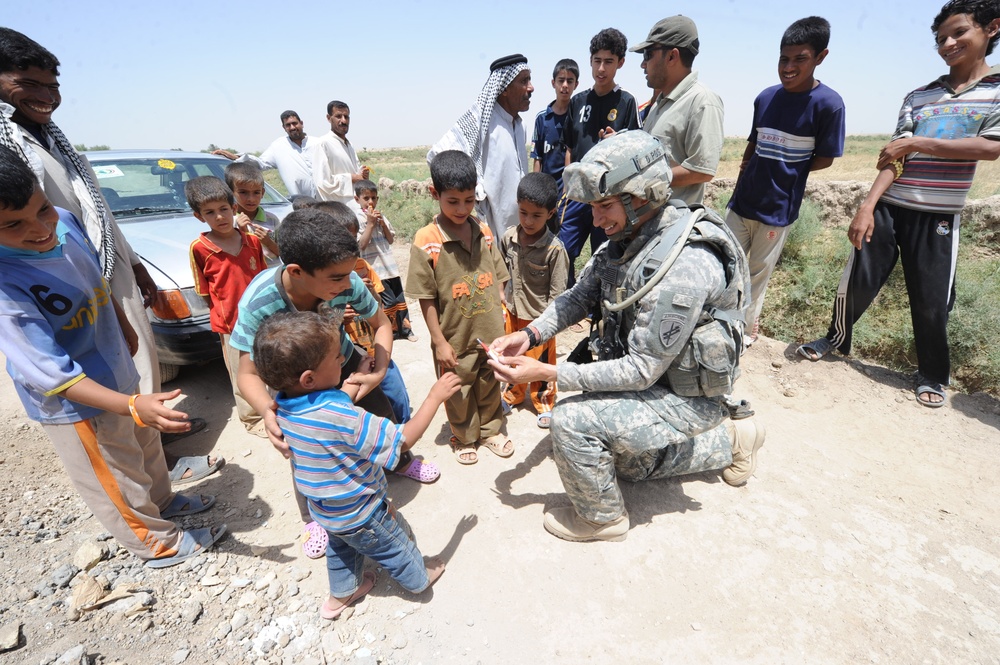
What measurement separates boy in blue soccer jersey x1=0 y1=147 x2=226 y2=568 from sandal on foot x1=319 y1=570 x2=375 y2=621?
812mm

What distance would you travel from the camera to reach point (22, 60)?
2.13 m

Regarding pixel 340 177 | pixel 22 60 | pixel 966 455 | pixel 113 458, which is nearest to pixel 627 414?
pixel 113 458

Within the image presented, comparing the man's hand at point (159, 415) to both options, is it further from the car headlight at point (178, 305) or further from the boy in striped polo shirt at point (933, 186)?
the boy in striped polo shirt at point (933, 186)

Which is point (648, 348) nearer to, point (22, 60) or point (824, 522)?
point (824, 522)

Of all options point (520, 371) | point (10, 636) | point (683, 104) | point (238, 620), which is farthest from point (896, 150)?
point (10, 636)

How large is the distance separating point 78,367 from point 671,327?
2333mm

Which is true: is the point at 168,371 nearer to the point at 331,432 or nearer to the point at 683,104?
the point at 331,432

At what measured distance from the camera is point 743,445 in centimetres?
270

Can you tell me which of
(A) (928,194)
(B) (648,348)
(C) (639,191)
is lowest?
(B) (648,348)

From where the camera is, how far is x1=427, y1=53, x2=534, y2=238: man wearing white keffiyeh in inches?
140

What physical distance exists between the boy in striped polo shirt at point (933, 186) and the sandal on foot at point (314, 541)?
13.3 ft

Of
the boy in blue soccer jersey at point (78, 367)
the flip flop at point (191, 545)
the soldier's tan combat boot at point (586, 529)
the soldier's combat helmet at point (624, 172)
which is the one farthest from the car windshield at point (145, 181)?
the soldier's tan combat boot at point (586, 529)

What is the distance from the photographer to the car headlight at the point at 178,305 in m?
3.31

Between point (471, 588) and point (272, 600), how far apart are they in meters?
0.89
